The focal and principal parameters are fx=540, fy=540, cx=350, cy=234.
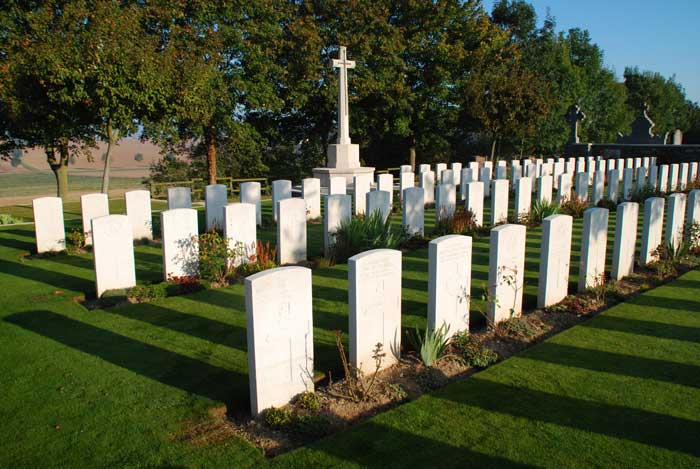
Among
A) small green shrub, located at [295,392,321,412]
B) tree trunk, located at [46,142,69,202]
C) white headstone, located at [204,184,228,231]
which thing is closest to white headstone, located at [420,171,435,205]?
white headstone, located at [204,184,228,231]

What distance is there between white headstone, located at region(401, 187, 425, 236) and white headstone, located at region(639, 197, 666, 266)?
150 inches

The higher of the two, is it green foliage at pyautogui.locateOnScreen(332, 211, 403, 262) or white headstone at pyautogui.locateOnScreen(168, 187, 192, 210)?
white headstone at pyautogui.locateOnScreen(168, 187, 192, 210)

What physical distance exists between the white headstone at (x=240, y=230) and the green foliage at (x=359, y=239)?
4.53 feet

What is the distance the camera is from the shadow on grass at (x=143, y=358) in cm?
459

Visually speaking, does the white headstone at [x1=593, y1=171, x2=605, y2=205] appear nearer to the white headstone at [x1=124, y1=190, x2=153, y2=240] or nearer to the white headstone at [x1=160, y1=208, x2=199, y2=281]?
the white headstone at [x1=160, y1=208, x2=199, y2=281]

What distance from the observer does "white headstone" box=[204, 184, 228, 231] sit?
10789 millimetres

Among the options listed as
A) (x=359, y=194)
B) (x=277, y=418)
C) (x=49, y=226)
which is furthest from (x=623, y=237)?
(x=49, y=226)

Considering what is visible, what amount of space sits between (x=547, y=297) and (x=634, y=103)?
60.1 metres

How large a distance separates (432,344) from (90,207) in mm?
7938

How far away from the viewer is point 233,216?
8141 mm

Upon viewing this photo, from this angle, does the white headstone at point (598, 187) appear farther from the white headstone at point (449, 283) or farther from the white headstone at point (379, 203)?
the white headstone at point (449, 283)

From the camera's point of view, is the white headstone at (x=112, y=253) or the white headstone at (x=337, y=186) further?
the white headstone at (x=337, y=186)

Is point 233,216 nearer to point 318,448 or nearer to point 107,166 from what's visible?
point 318,448

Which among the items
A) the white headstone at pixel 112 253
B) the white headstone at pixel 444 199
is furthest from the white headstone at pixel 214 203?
the white headstone at pixel 444 199
